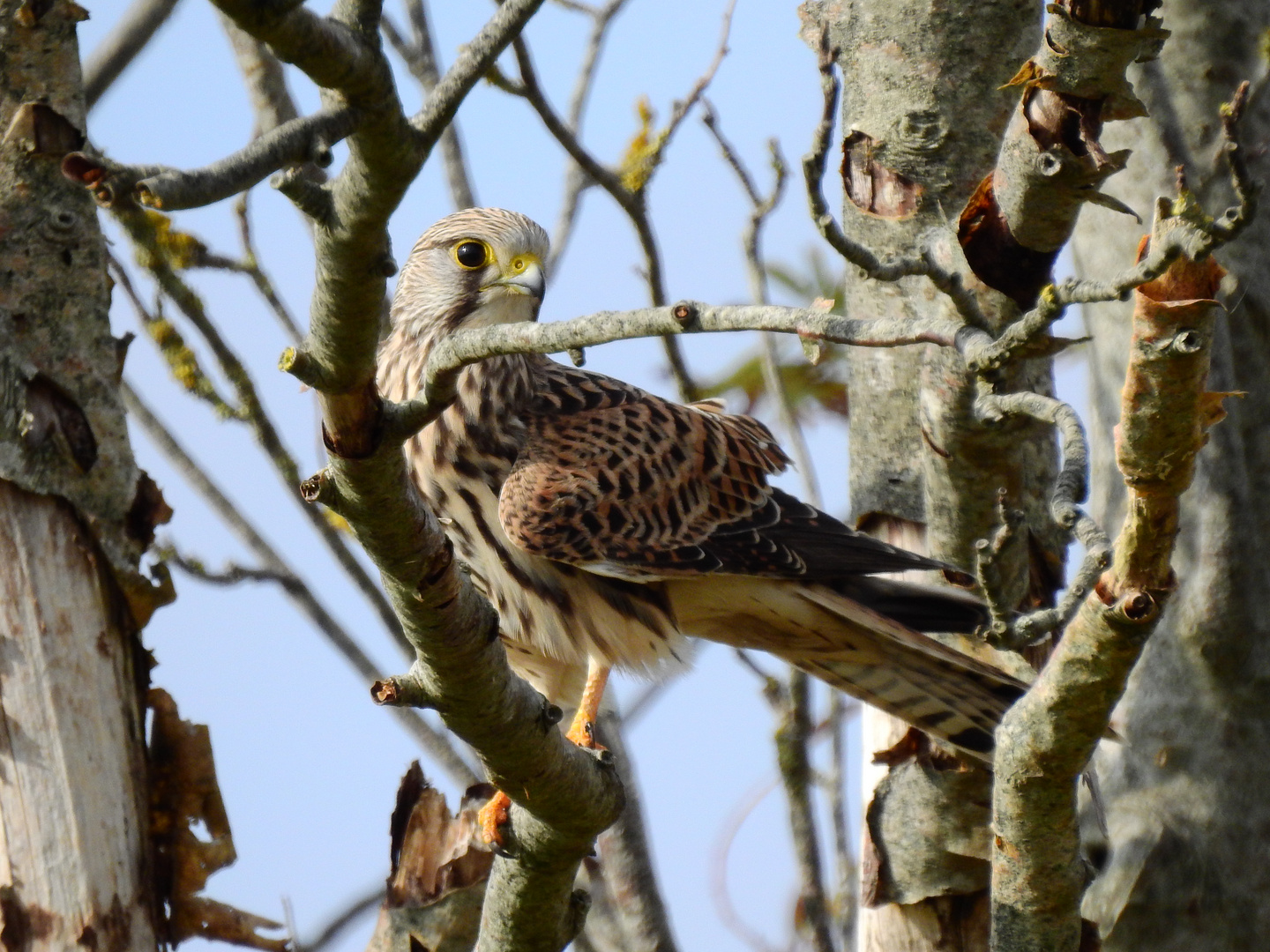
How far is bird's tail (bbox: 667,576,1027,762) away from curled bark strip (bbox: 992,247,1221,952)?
91cm

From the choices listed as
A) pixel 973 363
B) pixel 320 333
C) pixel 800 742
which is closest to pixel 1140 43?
pixel 973 363

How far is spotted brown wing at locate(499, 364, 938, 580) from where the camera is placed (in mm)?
3332

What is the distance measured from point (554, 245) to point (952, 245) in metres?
2.03

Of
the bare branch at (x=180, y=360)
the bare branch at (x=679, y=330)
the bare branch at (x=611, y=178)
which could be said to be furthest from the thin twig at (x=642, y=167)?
the bare branch at (x=679, y=330)

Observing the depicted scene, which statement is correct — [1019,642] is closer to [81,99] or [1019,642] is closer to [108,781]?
[108,781]

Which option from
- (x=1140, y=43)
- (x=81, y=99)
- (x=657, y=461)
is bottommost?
(x=1140, y=43)

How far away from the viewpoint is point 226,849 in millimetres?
2973

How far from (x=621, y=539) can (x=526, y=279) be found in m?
0.72

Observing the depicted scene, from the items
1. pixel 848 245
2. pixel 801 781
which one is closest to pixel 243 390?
pixel 801 781

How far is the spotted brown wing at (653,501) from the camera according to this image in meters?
3.33

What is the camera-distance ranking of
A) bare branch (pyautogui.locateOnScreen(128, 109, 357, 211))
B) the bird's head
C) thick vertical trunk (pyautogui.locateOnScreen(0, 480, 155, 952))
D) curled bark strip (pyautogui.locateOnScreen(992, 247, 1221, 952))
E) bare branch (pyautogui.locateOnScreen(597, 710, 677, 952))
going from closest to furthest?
1. bare branch (pyautogui.locateOnScreen(128, 109, 357, 211))
2. curled bark strip (pyautogui.locateOnScreen(992, 247, 1221, 952))
3. thick vertical trunk (pyautogui.locateOnScreen(0, 480, 155, 952))
4. the bird's head
5. bare branch (pyautogui.locateOnScreen(597, 710, 677, 952))

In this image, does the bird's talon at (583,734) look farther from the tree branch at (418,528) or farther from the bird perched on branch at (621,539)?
the tree branch at (418,528)

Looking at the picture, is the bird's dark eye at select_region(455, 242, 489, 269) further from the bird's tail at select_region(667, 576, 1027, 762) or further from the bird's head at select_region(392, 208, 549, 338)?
the bird's tail at select_region(667, 576, 1027, 762)

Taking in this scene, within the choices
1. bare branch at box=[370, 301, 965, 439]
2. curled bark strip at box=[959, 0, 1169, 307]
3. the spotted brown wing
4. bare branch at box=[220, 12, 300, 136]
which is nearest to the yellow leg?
the spotted brown wing
